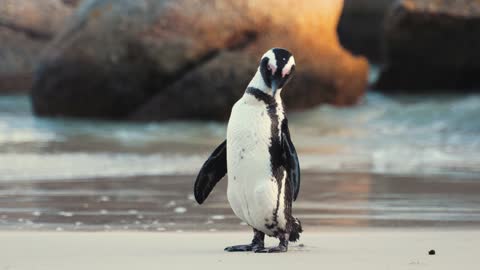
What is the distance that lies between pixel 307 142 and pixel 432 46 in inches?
300

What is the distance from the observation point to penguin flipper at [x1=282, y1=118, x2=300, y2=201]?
20.8 ft

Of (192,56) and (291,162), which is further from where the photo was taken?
(192,56)

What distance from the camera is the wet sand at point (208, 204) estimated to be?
7.55 meters

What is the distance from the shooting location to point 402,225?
7449mm

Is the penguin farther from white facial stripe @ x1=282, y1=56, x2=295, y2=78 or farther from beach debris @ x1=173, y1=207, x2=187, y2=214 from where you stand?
beach debris @ x1=173, y1=207, x2=187, y2=214

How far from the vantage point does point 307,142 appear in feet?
49.0

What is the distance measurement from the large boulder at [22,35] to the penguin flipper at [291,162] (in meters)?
19.4

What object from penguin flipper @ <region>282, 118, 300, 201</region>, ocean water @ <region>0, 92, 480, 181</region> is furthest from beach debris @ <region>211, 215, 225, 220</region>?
ocean water @ <region>0, 92, 480, 181</region>

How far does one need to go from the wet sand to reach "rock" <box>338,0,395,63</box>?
923 inches
